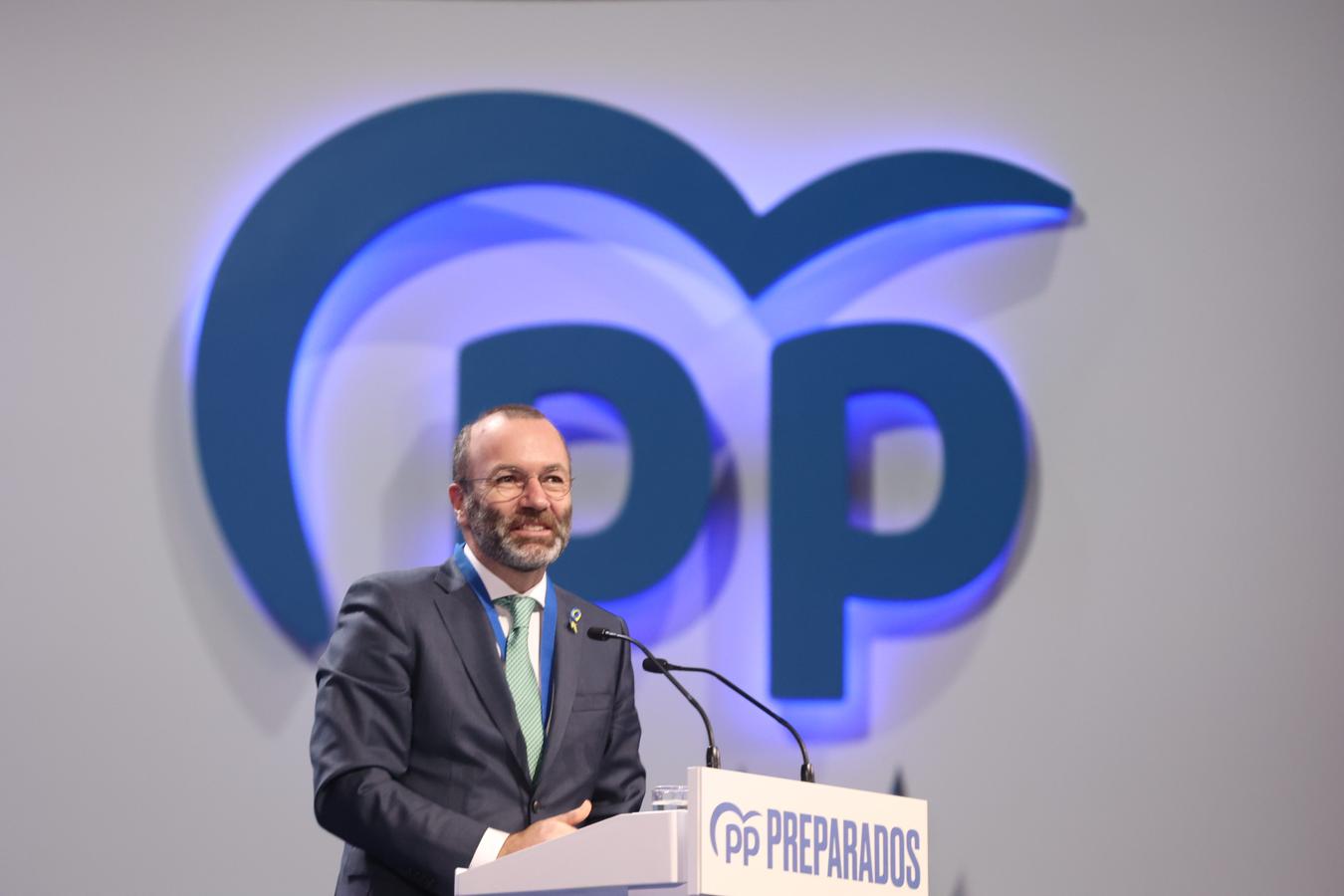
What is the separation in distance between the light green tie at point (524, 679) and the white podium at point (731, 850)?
59 cm

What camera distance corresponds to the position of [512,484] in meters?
3.32

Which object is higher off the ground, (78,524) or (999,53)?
(999,53)

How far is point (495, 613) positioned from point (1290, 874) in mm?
2710

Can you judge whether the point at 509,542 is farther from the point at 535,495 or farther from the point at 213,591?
the point at 213,591

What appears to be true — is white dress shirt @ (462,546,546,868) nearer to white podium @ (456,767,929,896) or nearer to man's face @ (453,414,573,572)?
man's face @ (453,414,573,572)

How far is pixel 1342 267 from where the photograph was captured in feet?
15.6

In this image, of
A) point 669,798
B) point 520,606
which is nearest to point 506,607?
point 520,606

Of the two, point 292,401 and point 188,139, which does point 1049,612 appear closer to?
point 292,401

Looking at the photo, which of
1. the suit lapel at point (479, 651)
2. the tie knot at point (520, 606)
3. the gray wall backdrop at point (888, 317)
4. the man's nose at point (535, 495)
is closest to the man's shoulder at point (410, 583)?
the suit lapel at point (479, 651)

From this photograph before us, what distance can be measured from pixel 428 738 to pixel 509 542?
45 cm

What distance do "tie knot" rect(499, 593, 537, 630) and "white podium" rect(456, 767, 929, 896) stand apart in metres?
0.78

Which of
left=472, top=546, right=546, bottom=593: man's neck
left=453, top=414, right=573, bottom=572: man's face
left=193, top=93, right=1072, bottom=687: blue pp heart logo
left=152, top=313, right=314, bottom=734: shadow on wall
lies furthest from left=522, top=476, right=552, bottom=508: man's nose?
left=152, top=313, right=314, bottom=734: shadow on wall

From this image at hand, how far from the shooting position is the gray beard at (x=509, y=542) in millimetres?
3270

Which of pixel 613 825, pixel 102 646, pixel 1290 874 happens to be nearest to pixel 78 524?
pixel 102 646
